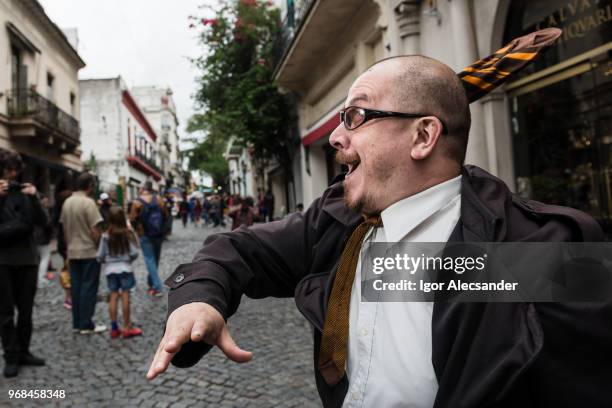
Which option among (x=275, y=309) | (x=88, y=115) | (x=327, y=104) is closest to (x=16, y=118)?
(x=327, y=104)

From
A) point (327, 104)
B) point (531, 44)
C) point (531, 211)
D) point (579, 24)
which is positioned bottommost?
point (531, 211)

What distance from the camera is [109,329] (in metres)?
5.63

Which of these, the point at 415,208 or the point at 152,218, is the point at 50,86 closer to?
the point at 152,218

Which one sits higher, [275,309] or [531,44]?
[531,44]

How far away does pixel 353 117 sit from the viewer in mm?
1501

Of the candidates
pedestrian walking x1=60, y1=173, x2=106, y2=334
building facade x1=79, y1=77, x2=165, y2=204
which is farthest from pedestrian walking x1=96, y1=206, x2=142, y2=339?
building facade x1=79, y1=77, x2=165, y2=204

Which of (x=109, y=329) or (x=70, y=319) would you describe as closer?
(x=109, y=329)

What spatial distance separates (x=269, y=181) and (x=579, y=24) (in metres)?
19.0

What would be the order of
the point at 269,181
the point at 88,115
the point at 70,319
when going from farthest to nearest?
1. the point at 88,115
2. the point at 269,181
3. the point at 70,319

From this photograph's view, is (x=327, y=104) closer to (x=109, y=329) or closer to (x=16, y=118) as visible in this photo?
(x=109, y=329)

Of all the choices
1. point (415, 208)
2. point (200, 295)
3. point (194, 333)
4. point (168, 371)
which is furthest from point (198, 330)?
point (168, 371)

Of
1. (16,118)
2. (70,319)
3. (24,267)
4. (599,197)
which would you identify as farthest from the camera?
(16,118)

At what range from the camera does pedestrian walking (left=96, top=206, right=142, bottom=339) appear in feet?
17.3

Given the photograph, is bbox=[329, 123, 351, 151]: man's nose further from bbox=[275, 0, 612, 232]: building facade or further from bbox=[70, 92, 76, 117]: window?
bbox=[70, 92, 76, 117]: window
